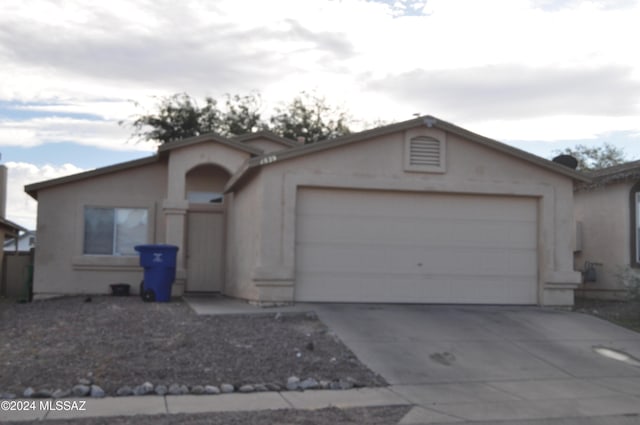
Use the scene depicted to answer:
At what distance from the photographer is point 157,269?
642 inches

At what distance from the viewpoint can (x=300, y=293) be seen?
47.0ft

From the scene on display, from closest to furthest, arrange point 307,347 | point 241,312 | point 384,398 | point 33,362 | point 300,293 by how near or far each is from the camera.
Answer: point 384,398 < point 33,362 < point 307,347 < point 241,312 < point 300,293

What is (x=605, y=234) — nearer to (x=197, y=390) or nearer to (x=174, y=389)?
(x=197, y=390)

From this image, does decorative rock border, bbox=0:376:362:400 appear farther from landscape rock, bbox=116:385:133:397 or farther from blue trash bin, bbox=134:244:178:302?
blue trash bin, bbox=134:244:178:302

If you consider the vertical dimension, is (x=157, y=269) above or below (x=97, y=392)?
above

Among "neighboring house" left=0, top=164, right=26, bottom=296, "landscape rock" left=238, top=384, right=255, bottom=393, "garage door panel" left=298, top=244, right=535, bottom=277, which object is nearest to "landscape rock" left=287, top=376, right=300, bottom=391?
"landscape rock" left=238, top=384, right=255, bottom=393

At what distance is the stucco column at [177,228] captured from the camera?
60.3 ft

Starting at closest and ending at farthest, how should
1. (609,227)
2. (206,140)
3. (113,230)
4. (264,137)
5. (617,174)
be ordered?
(617,174) < (609,227) < (206,140) < (113,230) < (264,137)

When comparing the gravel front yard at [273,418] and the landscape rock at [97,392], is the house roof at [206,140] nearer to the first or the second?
the landscape rock at [97,392]

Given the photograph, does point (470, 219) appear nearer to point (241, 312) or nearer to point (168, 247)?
point (241, 312)

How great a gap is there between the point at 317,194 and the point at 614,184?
7677mm

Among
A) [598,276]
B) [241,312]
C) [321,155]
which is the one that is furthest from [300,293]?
[598,276]

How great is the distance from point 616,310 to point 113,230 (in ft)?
40.5

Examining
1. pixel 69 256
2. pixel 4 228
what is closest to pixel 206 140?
pixel 69 256
